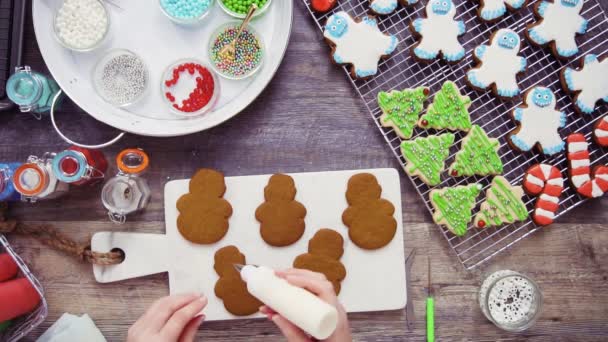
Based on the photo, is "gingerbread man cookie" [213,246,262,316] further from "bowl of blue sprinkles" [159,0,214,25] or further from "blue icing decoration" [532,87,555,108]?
"blue icing decoration" [532,87,555,108]

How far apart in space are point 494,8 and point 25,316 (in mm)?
1729

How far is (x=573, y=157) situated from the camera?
1.64 metres

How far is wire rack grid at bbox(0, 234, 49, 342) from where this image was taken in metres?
1.61

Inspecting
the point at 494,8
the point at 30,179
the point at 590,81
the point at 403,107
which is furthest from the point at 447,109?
the point at 30,179

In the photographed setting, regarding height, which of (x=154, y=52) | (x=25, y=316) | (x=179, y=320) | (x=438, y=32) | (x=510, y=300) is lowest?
(x=25, y=316)

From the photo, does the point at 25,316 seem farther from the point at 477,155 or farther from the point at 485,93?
the point at 485,93

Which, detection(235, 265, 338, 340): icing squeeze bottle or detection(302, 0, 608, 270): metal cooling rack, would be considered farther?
detection(302, 0, 608, 270): metal cooling rack

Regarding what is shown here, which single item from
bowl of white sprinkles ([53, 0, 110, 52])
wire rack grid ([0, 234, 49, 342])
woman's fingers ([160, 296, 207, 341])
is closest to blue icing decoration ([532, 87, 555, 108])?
woman's fingers ([160, 296, 207, 341])

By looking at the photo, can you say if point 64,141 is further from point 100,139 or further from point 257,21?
point 257,21

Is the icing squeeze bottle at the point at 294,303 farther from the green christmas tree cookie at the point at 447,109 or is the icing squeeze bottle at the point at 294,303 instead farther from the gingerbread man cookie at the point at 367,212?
the green christmas tree cookie at the point at 447,109

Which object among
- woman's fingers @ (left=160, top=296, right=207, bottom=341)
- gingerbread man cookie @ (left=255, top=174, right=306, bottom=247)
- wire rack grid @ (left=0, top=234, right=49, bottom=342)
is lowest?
wire rack grid @ (left=0, top=234, right=49, bottom=342)

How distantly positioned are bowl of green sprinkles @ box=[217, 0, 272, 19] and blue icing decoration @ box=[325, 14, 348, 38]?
0.63 feet

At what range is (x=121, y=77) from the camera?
63.7 inches

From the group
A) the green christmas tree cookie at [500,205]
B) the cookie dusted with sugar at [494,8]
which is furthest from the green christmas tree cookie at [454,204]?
the cookie dusted with sugar at [494,8]
